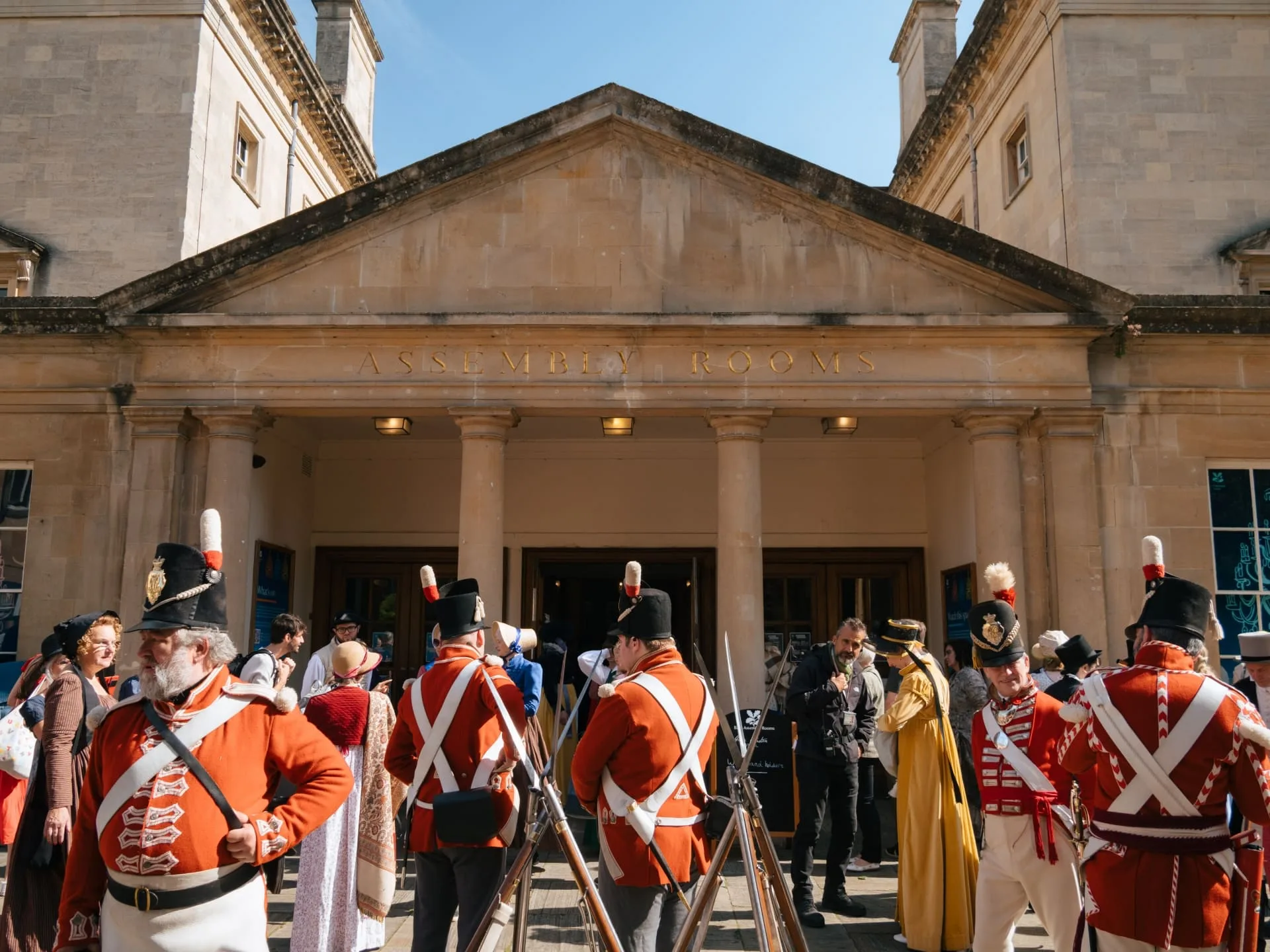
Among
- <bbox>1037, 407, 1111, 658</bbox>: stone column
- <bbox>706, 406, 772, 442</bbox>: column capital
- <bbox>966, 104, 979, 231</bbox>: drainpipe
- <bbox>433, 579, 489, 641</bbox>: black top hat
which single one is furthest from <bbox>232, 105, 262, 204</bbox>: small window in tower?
<bbox>433, 579, 489, 641</bbox>: black top hat

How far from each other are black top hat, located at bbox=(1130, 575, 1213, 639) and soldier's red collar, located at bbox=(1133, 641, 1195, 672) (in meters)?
0.09

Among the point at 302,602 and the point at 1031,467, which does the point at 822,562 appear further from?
the point at 302,602

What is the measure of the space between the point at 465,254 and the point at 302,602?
6.03 meters

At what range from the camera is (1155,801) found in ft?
13.2

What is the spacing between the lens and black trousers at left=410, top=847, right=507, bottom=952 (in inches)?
198

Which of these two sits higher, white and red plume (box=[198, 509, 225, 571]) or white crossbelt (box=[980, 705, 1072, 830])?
white and red plume (box=[198, 509, 225, 571])

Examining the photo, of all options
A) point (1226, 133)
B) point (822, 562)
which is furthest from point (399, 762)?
point (1226, 133)

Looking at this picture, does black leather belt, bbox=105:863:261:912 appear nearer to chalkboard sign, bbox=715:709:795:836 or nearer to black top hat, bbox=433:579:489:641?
black top hat, bbox=433:579:489:641

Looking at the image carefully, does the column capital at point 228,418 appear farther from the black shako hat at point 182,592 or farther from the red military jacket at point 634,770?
the black shako hat at point 182,592

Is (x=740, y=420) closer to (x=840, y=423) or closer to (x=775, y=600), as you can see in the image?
(x=840, y=423)

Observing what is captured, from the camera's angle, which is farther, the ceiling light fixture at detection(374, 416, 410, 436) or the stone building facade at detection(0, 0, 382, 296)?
the stone building facade at detection(0, 0, 382, 296)

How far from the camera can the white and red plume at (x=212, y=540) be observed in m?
3.73

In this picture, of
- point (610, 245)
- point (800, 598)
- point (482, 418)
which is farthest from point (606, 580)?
point (610, 245)

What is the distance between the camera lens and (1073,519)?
11227 mm
